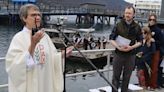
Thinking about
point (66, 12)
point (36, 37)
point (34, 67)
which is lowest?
point (66, 12)

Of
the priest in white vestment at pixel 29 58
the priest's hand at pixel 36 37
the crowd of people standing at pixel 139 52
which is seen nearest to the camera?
the priest's hand at pixel 36 37

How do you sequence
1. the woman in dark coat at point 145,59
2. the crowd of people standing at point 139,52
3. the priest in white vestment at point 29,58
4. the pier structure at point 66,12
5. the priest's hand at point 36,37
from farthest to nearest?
the pier structure at point 66,12 < the woman in dark coat at point 145,59 < the crowd of people standing at point 139,52 < the priest in white vestment at point 29,58 < the priest's hand at point 36,37

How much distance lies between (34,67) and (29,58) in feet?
0.40

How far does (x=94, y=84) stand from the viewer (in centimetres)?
852

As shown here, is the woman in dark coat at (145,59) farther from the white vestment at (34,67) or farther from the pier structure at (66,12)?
the pier structure at (66,12)

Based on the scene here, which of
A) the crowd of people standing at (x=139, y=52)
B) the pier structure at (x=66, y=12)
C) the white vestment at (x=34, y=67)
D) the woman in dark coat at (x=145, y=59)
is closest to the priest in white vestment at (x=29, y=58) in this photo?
the white vestment at (x=34, y=67)

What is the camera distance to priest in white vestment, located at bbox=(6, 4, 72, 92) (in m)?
3.47

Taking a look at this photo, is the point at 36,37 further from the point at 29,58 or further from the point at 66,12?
the point at 66,12

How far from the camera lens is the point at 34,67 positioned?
141 inches

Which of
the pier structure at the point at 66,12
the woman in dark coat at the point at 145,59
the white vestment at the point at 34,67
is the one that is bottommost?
the pier structure at the point at 66,12

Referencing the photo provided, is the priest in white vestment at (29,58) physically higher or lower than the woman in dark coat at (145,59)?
higher

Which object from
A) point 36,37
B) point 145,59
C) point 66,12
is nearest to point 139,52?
point 145,59

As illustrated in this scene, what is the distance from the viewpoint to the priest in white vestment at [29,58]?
3469 mm

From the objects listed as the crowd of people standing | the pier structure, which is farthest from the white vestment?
the pier structure
